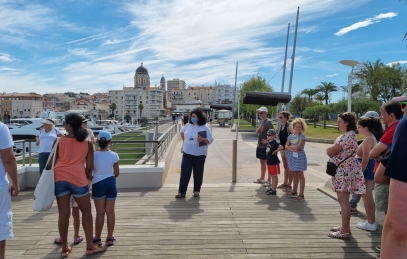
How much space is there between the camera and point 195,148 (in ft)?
18.9

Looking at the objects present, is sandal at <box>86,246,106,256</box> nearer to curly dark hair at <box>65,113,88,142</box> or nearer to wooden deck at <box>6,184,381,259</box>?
wooden deck at <box>6,184,381,259</box>

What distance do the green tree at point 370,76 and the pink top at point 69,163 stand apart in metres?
42.4

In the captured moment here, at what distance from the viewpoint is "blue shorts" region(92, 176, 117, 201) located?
3566 mm

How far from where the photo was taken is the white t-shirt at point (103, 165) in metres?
3.56

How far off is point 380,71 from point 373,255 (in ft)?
134

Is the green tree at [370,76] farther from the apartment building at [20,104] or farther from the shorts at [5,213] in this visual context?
the apartment building at [20,104]

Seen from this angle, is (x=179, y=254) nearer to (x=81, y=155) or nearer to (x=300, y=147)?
(x=81, y=155)

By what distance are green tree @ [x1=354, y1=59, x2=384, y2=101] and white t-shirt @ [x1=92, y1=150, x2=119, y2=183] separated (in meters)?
42.0

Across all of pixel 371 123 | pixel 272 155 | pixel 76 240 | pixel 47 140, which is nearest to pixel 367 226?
pixel 371 123

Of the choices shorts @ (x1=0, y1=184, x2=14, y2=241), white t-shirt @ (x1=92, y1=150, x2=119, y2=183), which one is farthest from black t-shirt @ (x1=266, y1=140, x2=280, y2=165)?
shorts @ (x1=0, y1=184, x2=14, y2=241)

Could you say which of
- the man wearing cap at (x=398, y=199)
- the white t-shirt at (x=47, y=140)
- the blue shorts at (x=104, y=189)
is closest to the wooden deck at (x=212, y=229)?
the blue shorts at (x=104, y=189)

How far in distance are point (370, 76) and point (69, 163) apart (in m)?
46.0

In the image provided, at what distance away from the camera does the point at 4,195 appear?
265cm

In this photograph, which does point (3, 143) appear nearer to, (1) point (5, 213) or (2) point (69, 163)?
(1) point (5, 213)
